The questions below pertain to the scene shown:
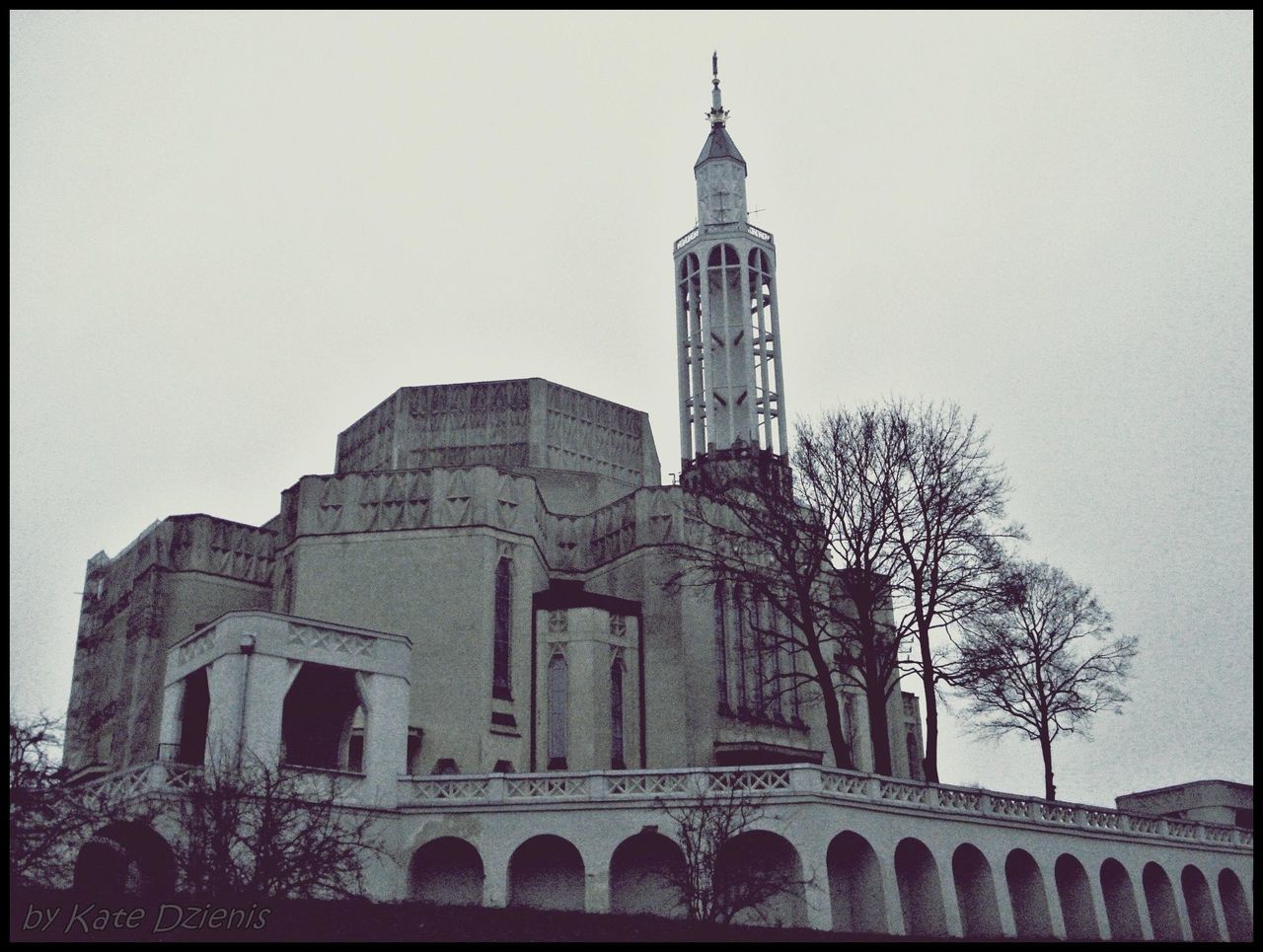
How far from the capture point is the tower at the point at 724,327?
68.1m

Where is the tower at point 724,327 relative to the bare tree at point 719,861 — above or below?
above

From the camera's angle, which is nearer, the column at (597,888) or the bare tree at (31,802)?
the bare tree at (31,802)

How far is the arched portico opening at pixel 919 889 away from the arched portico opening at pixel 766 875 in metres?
3.15

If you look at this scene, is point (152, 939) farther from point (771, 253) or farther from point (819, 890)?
point (771, 253)

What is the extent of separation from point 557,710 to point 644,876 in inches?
470

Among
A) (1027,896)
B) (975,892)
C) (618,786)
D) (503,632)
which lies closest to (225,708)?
(618,786)

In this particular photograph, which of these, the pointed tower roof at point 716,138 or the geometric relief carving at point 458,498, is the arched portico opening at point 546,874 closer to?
the geometric relief carving at point 458,498

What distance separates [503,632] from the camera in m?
44.0

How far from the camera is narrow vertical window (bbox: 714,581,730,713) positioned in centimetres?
4482

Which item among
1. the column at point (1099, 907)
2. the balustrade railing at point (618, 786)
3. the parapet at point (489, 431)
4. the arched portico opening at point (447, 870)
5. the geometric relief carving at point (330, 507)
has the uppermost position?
the parapet at point (489, 431)

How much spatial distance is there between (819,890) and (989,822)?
746 centimetres

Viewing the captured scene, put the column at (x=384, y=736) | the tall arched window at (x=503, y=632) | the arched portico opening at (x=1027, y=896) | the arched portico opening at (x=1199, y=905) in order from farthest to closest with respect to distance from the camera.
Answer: the tall arched window at (x=503, y=632) → the arched portico opening at (x=1199, y=905) → the arched portico opening at (x=1027, y=896) → the column at (x=384, y=736)

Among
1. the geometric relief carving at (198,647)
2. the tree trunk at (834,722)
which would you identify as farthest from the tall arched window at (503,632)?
the tree trunk at (834,722)

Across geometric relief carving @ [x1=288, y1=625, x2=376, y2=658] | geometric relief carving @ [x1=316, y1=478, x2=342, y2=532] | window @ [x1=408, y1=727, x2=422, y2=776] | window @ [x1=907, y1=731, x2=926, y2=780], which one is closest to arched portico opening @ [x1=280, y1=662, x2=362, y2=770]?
geometric relief carving @ [x1=288, y1=625, x2=376, y2=658]
